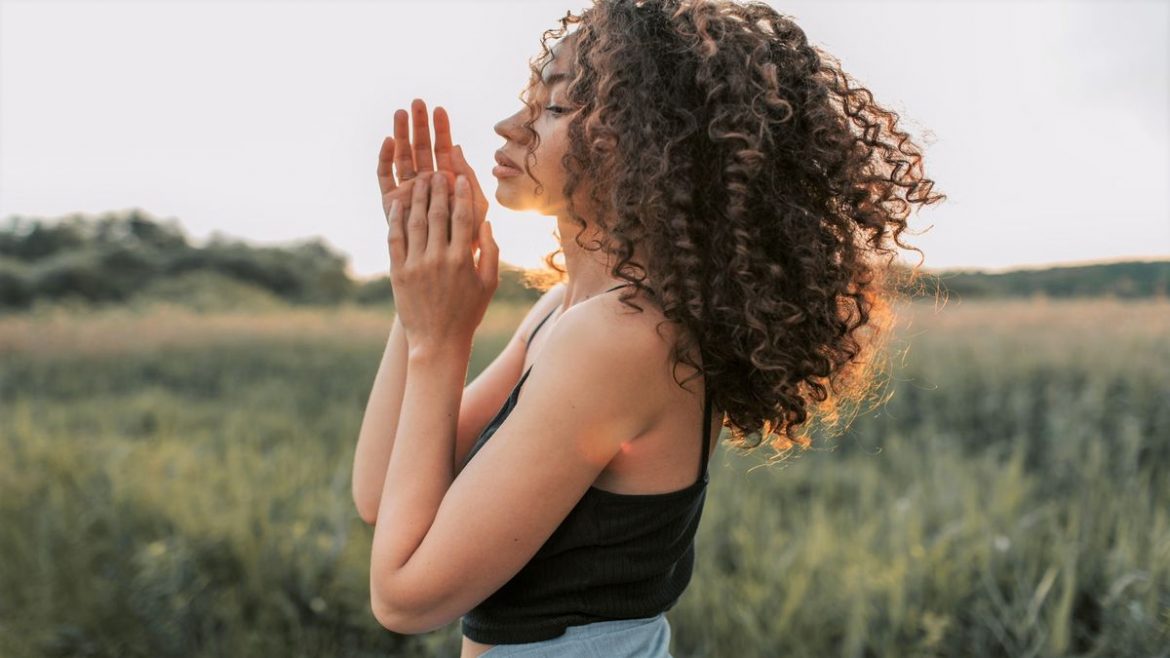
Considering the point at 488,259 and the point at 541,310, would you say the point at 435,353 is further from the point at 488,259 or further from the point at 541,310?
the point at 541,310

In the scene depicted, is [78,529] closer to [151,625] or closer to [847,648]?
[151,625]

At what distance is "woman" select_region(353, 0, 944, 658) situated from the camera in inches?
48.5

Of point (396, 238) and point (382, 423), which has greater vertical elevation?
point (396, 238)

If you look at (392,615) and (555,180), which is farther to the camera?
(555,180)

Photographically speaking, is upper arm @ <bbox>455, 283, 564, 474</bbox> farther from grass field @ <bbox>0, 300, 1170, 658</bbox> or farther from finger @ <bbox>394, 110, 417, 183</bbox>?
grass field @ <bbox>0, 300, 1170, 658</bbox>

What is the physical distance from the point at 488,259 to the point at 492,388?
0.40m

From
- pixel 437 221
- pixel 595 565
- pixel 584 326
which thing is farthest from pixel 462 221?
pixel 595 565

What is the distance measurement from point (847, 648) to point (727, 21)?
Answer: 6.99 feet

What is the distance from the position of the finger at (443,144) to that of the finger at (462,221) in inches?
5.1

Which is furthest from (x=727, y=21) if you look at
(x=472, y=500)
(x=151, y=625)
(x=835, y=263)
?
(x=151, y=625)

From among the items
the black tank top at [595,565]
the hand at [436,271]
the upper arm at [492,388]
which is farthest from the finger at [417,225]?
the upper arm at [492,388]

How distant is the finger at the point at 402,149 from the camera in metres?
1.54

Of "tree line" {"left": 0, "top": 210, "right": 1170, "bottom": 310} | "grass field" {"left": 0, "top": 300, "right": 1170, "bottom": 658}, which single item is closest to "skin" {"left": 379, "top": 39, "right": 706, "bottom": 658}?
"grass field" {"left": 0, "top": 300, "right": 1170, "bottom": 658}

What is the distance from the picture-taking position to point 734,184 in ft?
4.31
